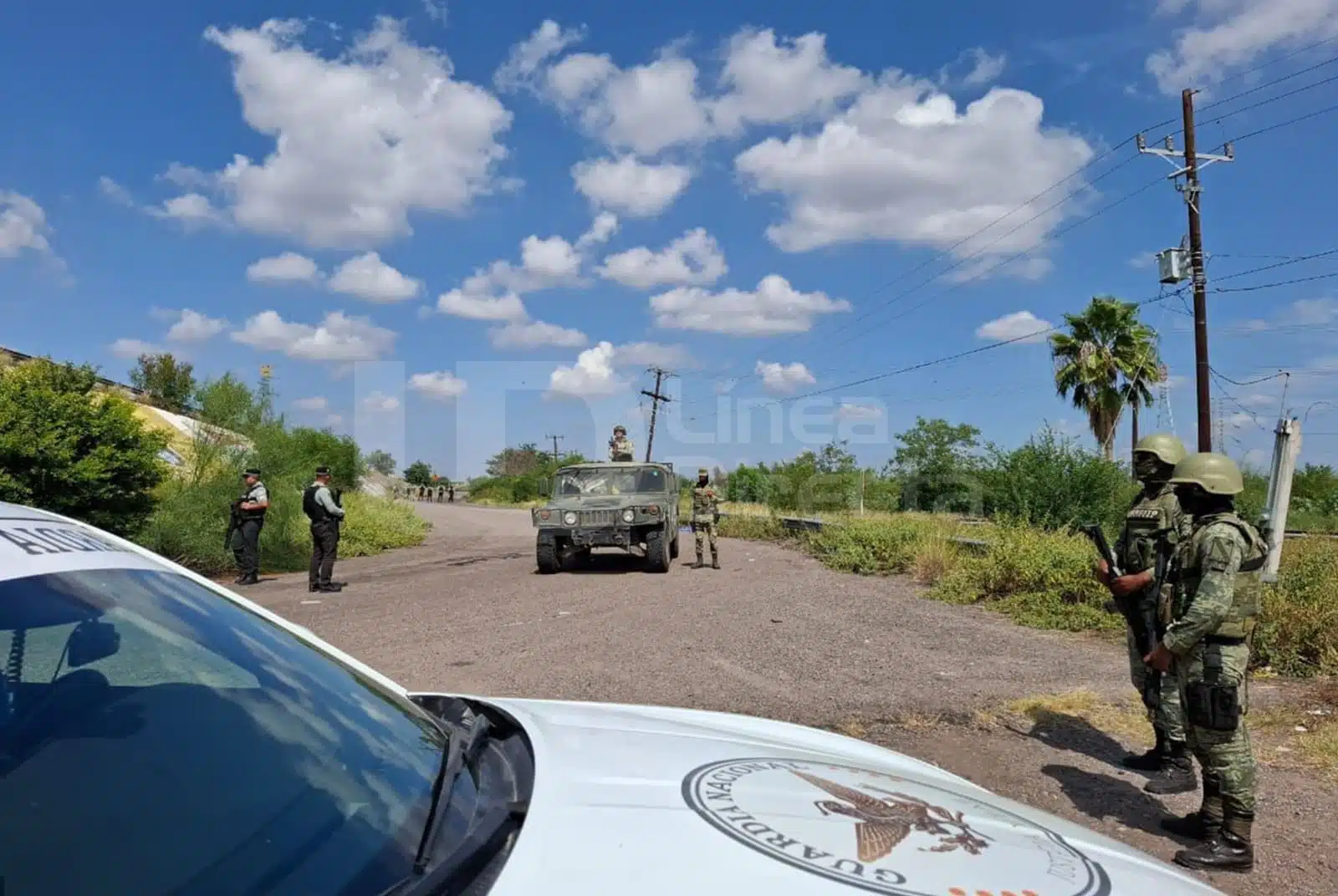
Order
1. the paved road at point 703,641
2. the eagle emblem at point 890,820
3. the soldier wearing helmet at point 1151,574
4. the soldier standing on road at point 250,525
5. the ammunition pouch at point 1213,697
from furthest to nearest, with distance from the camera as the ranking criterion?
the soldier standing on road at point 250,525 → the paved road at point 703,641 → the soldier wearing helmet at point 1151,574 → the ammunition pouch at point 1213,697 → the eagle emblem at point 890,820

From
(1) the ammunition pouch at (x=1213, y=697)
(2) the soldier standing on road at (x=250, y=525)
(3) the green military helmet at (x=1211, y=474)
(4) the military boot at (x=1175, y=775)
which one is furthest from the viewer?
(2) the soldier standing on road at (x=250, y=525)

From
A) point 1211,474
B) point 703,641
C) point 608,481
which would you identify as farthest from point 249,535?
point 1211,474

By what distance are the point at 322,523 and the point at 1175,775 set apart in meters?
10.2

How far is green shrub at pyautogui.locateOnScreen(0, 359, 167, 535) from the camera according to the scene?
11000 mm

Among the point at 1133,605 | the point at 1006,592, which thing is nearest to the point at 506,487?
the point at 1006,592

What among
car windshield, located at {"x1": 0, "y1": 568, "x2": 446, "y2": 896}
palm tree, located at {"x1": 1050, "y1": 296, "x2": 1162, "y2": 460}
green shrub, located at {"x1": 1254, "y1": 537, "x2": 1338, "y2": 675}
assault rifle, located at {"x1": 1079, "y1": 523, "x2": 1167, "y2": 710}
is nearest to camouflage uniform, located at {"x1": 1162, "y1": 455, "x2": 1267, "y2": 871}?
assault rifle, located at {"x1": 1079, "y1": 523, "x2": 1167, "y2": 710}

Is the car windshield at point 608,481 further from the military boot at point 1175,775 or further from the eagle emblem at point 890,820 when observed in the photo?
the eagle emblem at point 890,820

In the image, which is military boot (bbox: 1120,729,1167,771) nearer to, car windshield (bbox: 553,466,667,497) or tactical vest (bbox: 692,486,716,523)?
tactical vest (bbox: 692,486,716,523)

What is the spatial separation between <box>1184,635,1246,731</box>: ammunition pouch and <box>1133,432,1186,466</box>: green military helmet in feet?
4.20

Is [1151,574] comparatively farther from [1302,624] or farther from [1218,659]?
[1302,624]

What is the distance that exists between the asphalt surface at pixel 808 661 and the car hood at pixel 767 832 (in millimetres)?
2363

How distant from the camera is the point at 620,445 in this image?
17.0m

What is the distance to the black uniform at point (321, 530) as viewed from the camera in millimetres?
11617

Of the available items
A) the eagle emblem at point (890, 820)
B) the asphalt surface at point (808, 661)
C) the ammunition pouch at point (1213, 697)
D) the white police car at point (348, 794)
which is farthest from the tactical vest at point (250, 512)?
the eagle emblem at point (890, 820)
